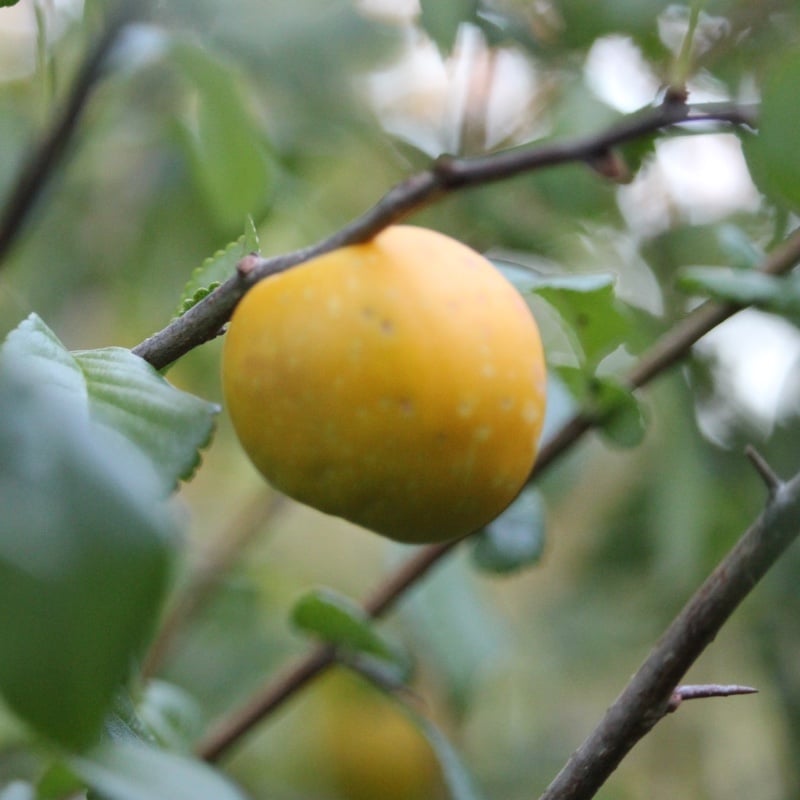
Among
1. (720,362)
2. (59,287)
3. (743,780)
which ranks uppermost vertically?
(59,287)

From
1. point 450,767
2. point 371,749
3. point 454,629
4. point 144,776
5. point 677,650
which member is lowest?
point 371,749

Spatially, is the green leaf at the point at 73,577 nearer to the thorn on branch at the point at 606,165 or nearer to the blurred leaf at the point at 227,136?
the thorn on branch at the point at 606,165

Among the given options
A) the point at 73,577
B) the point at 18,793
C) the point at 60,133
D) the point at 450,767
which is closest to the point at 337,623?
the point at 450,767

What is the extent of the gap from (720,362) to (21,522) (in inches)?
36.9

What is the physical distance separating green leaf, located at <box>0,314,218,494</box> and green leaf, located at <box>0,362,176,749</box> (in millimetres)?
113

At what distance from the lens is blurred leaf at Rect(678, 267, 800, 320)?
0.58 m

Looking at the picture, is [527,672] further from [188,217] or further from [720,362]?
[188,217]

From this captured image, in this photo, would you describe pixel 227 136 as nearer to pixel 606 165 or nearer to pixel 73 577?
pixel 606 165

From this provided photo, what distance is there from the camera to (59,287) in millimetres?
1169

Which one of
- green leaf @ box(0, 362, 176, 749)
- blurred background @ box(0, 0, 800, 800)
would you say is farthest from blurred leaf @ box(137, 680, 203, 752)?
green leaf @ box(0, 362, 176, 749)

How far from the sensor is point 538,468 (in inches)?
26.9

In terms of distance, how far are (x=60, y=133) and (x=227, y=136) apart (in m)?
0.10

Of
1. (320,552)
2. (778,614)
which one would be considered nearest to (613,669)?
(778,614)

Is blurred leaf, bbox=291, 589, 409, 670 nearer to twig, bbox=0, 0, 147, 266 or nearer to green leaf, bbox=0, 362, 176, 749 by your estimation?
twig, bbox=0, 0, 147, 266
